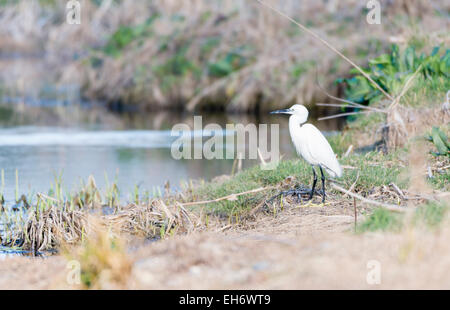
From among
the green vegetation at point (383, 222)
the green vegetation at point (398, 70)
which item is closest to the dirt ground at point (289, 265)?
A: the green vegetation at point (383, 222)

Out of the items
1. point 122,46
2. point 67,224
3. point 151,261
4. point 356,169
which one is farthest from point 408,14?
point 151,261

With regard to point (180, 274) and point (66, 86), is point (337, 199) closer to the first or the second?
point (180, 274)

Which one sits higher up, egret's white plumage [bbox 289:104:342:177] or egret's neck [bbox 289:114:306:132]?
egret's neck [bbox 289:114:306:132]

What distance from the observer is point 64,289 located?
15.5 ft

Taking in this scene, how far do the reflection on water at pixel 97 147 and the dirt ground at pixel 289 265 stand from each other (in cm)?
477

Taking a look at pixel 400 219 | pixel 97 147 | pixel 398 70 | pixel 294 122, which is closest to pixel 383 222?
pixel 400 219

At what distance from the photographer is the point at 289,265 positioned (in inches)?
179

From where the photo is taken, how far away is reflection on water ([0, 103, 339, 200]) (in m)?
11.4

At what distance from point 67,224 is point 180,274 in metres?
2.83

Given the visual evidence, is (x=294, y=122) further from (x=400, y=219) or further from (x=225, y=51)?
(x=225, y=51)

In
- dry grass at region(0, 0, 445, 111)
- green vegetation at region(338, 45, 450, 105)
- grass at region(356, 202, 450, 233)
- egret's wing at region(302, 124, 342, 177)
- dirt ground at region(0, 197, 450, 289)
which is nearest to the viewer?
dirt ground at region(0, 197, 450, 289)

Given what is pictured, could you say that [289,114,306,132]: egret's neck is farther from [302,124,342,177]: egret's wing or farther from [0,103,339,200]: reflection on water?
[0,103,339,200]: reflection on water

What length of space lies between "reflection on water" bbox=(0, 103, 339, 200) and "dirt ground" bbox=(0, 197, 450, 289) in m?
4.77

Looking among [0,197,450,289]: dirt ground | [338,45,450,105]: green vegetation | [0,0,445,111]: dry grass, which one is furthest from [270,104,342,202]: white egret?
[0,0,445,111]: dry grass
